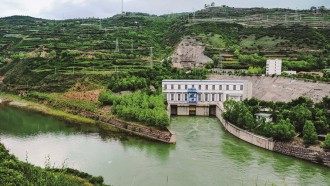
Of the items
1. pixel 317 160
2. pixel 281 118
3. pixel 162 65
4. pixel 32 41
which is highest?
pixel 32 41

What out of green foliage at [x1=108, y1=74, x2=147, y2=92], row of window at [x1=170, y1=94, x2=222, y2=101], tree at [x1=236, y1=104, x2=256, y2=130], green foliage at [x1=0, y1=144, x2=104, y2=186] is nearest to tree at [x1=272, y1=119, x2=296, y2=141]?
tree at [x1=236, y1=104, x2=256, y2=130]

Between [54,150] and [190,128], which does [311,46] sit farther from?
[54,150]

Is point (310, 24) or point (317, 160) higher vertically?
point (310, 24)

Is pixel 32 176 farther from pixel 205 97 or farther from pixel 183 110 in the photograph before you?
pixel 205 97

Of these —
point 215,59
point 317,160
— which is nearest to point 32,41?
point 215,59

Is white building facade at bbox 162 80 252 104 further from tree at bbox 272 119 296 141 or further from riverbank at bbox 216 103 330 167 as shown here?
tree at bbox 272 119 296 141

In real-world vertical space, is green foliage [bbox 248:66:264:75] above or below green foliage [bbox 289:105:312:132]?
above

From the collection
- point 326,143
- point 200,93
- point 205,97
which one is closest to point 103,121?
point 200,93

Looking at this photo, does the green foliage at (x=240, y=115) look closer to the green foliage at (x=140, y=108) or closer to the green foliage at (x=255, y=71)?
the green foliage at (x=140, y=108)
